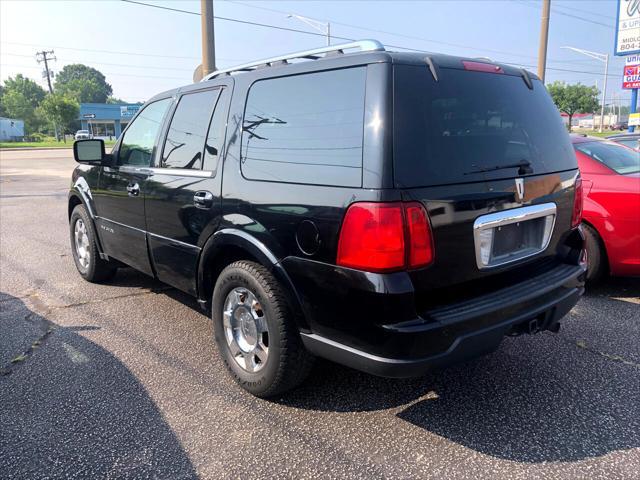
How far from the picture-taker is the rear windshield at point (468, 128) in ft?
7.98

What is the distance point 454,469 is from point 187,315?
2770 millimetres

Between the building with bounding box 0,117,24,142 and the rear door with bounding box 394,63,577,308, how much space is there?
86.7 meters

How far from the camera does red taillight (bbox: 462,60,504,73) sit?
279cm

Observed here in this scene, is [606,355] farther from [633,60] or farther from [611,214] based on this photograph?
[633,60]

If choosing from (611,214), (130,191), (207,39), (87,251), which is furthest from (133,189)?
(207,39)

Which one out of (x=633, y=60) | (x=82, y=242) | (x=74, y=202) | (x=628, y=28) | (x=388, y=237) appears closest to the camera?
(x=388, y=237)

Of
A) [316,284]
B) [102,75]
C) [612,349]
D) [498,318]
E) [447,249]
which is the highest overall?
[102,75]

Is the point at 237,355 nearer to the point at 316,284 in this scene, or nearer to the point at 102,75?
the point at 316,284

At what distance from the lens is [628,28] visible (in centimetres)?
1538

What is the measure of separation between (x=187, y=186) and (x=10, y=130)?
294ft

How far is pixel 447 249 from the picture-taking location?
249 cm

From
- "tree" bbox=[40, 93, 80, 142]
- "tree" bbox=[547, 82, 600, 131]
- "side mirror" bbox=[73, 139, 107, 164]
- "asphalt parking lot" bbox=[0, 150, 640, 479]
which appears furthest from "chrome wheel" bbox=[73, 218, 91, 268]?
"tree" bbox=[40, 93, 80, 142]

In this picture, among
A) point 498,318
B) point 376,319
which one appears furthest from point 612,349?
point 376,319

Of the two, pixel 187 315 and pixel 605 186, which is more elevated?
pixel 605 186
